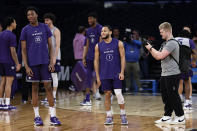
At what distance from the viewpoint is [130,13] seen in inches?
589

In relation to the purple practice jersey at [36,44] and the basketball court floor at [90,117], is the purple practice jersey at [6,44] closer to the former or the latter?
the basketball court floor at [90,117]

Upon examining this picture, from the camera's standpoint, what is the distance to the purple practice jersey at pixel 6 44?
758cm

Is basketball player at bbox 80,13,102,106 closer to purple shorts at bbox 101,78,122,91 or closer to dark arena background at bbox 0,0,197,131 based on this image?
dark arena background at bbox 0,0,197,131

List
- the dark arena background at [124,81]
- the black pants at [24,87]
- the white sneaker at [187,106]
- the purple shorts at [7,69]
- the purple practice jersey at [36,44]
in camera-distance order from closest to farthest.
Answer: the purple practice jersey at [36,44] < the dark arena background at [124,81] < the white sneaker at [187,106] < the purple shorts at [7,69] < the black pants at [24,87]

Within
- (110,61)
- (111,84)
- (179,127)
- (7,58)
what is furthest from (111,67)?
(7,58)

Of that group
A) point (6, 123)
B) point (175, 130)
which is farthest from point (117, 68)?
point (6, 123)

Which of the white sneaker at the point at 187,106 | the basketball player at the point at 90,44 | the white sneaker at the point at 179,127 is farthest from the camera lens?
the basketball player at the point at 90,44

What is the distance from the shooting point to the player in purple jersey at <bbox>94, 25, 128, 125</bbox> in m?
5.94

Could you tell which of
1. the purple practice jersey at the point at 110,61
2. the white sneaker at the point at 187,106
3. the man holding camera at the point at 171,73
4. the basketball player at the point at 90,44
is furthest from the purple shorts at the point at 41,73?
the white sneaker at the point at 187,106

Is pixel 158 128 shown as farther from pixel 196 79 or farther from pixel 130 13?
pixel 130 13

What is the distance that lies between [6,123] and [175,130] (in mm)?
2502

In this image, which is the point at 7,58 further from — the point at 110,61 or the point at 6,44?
the point at 110,61

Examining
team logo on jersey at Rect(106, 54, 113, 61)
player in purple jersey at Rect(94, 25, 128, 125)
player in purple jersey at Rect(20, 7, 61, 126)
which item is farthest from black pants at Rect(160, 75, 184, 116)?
player in purple jersey at Rect(20, 7, 61, 126)

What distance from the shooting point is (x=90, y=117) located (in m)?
6.61
